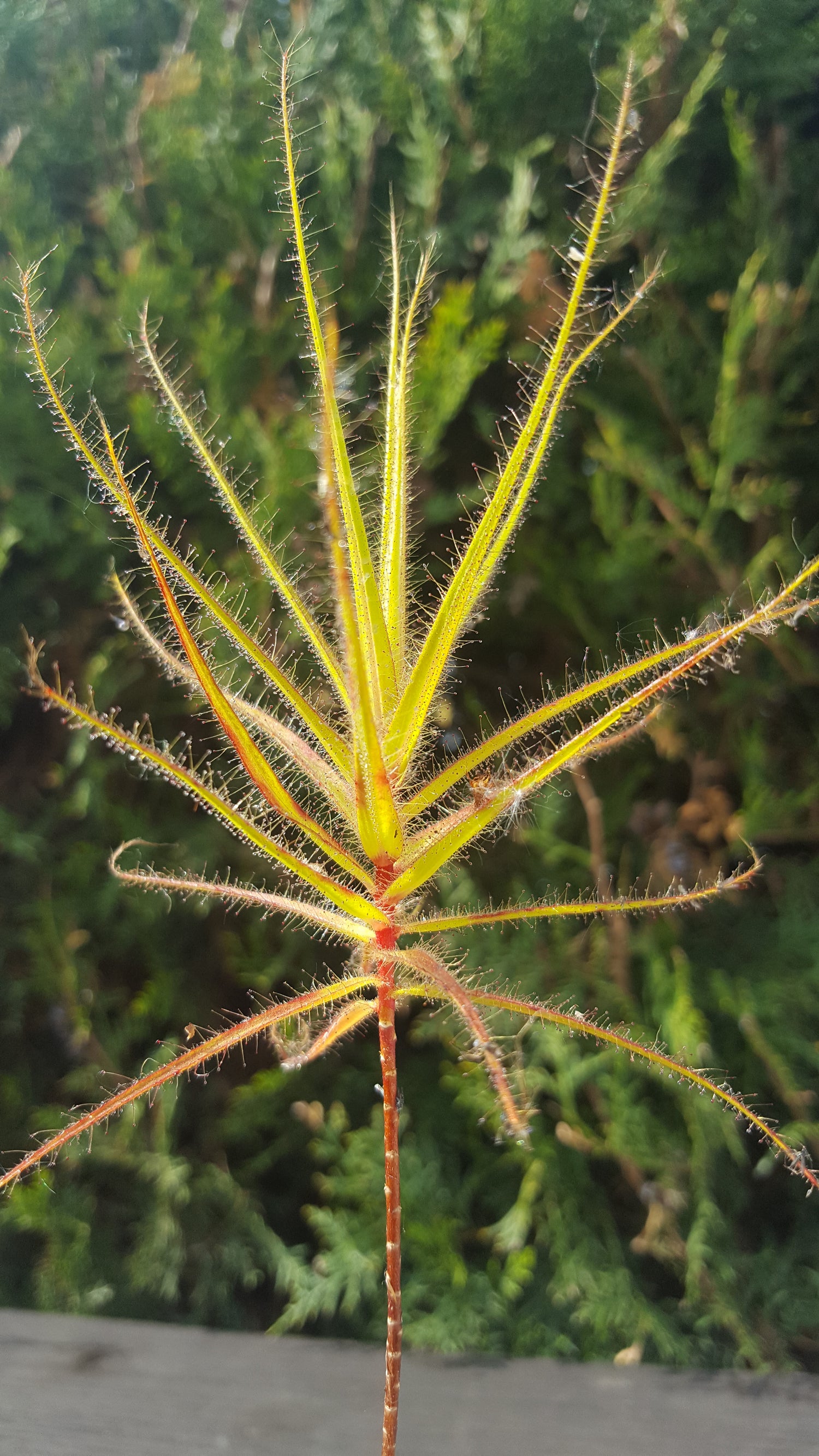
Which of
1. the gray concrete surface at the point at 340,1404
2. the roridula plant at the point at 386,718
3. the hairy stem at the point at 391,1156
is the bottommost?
the gray concrete surface at the point at 340,1404

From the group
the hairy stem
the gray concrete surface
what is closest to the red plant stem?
the hairy stem

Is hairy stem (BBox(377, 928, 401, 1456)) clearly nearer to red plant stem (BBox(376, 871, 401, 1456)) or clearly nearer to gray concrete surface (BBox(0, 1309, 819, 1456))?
red plant stem (BBox(376, 871, 401, 1456))

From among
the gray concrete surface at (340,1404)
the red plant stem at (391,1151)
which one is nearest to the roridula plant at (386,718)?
the red plant stem at (391,1151)

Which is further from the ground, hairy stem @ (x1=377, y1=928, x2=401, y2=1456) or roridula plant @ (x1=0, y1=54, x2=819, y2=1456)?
roridula plant @ (x1=0, y1=54, x2=819, y2=1456)

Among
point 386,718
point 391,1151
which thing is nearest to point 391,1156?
point 391,1151

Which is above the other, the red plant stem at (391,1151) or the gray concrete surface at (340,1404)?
the red plant stem at (391,1151)

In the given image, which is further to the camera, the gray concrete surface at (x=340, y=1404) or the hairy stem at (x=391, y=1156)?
the gray concrete surface at (x=340, y=1404)

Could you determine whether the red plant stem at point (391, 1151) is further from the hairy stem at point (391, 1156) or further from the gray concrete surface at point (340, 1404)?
the gray concrete surface at point (340, 1404)
